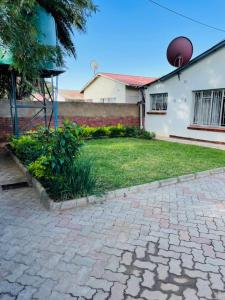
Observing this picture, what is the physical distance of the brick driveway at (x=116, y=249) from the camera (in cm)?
222

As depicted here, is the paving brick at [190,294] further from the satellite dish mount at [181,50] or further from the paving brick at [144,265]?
the satellite dish mount at [181,50]

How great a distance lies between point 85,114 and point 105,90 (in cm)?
609

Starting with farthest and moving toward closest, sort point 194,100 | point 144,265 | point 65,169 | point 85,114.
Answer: point 85,114 < point 194,100 < point 65,169 < point 144,265

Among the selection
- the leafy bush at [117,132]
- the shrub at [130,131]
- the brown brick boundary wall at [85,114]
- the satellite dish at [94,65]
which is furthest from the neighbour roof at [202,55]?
the satellite dish at [94,65]

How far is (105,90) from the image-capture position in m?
18.8

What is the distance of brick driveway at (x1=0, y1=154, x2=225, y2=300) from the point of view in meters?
2.22

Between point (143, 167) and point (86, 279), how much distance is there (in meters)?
4.26

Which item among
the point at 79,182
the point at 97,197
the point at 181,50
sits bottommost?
the point at 97,197

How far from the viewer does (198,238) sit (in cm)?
312

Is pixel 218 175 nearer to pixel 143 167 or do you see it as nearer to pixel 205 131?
pixel 143 167

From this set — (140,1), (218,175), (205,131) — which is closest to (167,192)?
(218,175)

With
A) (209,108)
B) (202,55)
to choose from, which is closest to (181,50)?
(202,55)

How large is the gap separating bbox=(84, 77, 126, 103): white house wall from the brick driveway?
42.8 feet

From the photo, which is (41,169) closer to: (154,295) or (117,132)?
(154,295)
